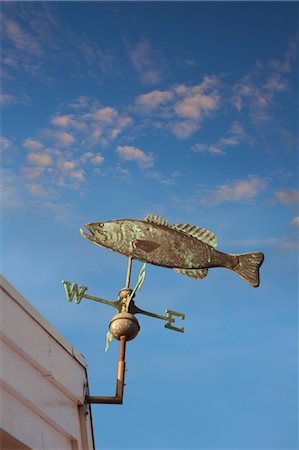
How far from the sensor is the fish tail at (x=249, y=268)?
18.9 feet

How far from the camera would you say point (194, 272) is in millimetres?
5527

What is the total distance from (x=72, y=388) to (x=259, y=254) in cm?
213

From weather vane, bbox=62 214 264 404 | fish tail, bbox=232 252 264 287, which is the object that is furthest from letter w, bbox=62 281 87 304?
fish tail, bbox=232 252 264 287

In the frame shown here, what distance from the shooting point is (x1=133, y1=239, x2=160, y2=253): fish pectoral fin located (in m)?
5.41

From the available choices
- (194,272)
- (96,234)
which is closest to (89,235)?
(96,234)

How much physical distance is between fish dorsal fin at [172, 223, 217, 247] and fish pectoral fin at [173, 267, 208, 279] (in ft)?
0.87

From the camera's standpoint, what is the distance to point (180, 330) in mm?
5383

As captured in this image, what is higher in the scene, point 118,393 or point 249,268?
point 249,268

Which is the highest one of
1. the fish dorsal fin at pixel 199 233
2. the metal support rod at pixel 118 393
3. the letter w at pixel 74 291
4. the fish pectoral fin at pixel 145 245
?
the fish dorsal fin at pixel 199 233

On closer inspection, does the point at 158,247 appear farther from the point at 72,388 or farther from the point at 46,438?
the point at 46,438

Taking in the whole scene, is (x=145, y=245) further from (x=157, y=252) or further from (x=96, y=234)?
(x=96, y=234)

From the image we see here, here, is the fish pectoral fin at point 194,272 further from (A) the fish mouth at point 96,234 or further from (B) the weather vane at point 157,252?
(A) the fish mouth at point 96,234

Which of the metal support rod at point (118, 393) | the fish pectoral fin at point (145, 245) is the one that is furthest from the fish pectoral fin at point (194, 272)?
the metal support rod at point (118, 393)

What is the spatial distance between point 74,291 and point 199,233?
118cm
